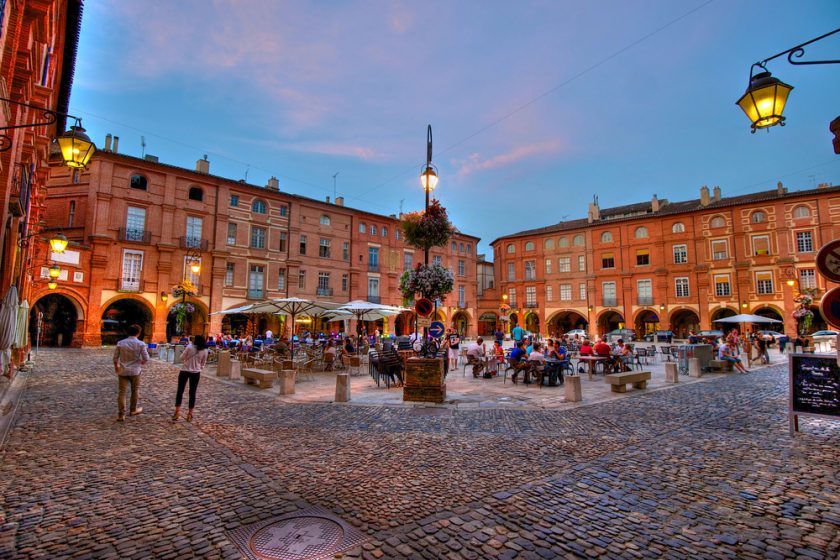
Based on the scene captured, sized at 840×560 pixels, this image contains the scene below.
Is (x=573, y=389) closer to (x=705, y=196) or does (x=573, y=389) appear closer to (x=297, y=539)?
(x=297, y=539)

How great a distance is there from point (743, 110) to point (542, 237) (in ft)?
148

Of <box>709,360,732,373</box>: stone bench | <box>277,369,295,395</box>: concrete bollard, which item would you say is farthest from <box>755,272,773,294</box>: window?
<box>277,369,295,395</box>: concrete bollard

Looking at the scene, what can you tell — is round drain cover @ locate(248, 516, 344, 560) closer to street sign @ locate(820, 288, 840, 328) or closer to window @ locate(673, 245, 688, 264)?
street sign @ locate(820, 288, 840, 328)

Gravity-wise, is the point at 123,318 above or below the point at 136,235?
below

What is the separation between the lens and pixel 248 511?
12.3ft

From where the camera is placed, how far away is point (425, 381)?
9086mm

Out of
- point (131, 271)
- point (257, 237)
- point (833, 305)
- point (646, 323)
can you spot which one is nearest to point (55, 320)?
point (131, 271)

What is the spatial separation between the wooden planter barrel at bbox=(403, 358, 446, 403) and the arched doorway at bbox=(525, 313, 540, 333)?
41.6 m

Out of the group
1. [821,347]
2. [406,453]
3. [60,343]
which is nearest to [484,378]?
[406,453]

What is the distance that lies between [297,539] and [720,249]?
4406 centimetres

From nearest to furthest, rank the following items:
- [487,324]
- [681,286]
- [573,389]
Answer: [573,389]
[681,286]
[487,324]

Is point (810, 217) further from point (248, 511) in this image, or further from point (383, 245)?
point (248, 511)

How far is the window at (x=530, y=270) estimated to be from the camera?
48331 millimetres

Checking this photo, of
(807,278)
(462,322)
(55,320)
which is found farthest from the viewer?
(462,322)
